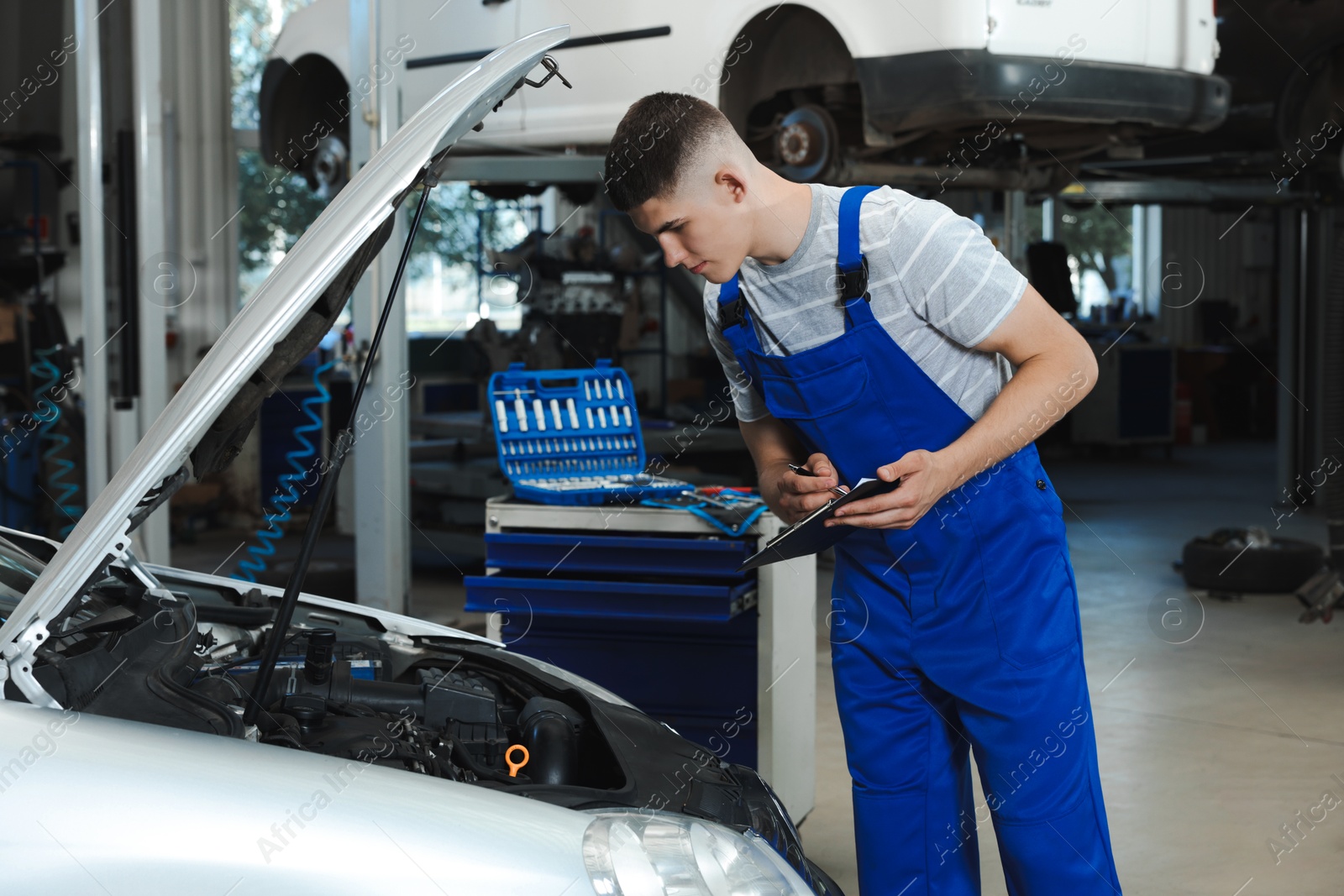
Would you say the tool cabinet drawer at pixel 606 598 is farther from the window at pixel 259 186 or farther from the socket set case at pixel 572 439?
the window at pixel 259 186

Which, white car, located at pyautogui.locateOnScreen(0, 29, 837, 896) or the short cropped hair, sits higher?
the short cropped hair

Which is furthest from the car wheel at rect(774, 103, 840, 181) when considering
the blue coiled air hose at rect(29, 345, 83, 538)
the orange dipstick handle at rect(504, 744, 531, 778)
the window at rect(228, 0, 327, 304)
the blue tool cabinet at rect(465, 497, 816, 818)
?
the window at rect(228, 0, 327, 304)

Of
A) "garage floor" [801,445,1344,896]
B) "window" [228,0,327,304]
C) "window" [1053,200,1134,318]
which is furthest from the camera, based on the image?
"window" [1053,200,1134,318]

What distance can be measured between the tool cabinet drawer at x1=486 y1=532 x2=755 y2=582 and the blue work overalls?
Result: 779mm

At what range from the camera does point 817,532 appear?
5.47 feet

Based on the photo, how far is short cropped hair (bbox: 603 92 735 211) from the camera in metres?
1.60

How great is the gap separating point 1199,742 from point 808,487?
2.37m

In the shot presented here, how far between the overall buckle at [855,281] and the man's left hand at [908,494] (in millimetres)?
228

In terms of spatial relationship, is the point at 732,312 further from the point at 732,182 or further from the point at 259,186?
the point at 259,186

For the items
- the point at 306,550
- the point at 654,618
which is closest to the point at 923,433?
the point at 306,550

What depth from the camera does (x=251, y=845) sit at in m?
1.17

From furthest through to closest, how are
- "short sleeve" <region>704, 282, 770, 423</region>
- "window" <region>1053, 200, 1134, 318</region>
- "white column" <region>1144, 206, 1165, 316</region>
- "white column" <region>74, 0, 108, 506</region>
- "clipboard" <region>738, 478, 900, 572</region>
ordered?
"white column" <region>1144, 206, 1165, 316</region> → "window" <region>1053, 200, 1134, 318</region> → "white column" <region>74, 0, 108, 506</region> → "short sleeve" <region>704, 282, 770, 423</region> → "clipboard" <region>738, 478, 900, 572</region>

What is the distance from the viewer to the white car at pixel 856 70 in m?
3.87

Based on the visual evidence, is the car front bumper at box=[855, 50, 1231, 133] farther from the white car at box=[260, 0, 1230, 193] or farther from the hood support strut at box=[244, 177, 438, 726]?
the hood support strut at box=[244, 177, 438, 726]
